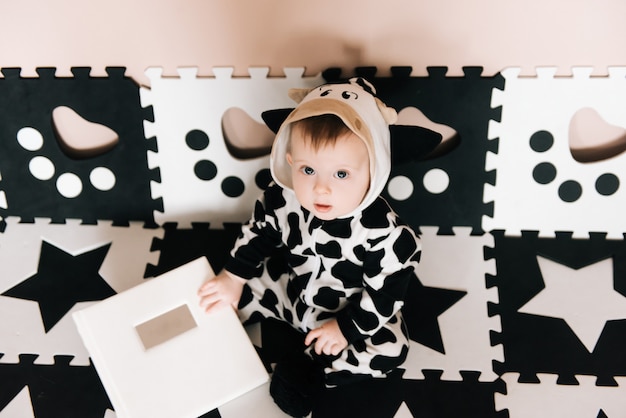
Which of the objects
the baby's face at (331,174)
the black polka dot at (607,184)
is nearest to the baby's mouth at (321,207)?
the baby's face at (331,174)

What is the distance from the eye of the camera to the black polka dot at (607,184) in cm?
115

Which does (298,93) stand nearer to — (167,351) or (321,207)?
(321,207)

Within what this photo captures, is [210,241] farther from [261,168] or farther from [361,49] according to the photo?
[361,49]

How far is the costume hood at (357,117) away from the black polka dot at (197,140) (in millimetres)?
282

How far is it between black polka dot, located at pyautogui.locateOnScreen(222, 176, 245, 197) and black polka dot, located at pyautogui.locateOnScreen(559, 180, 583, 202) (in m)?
0.66

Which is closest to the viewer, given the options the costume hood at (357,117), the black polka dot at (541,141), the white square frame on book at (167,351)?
the costume hood at (357,117)

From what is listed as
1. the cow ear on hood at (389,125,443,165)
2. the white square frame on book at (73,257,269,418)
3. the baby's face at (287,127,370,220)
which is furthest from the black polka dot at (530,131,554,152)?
the white square frame on book at (73,257,269,418)

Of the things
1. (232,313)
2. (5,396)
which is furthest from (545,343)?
(5,396)

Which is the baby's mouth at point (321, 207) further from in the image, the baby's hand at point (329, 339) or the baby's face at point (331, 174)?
the baby's hand at point (329, 339)

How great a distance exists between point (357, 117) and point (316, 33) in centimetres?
31

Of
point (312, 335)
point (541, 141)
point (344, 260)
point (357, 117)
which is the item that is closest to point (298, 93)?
point (357, 117)

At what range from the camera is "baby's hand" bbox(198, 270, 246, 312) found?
1.03 metres

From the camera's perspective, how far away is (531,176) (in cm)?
116

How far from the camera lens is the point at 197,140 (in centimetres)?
117
